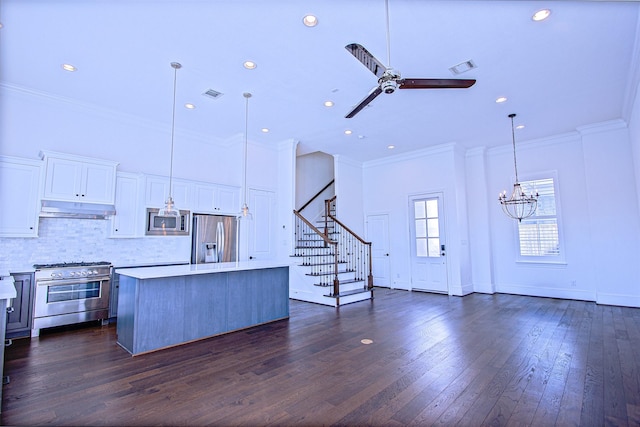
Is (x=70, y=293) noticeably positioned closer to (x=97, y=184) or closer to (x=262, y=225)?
(x=97, y=184)

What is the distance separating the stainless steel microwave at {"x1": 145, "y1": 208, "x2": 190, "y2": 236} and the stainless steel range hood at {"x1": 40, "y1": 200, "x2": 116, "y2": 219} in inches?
23.6

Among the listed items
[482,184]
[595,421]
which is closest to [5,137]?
[595,421]

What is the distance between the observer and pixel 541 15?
3.06m

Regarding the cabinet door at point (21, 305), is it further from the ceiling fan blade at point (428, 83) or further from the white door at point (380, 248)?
the white door at point (380, 248)

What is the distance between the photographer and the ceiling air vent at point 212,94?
4645mm

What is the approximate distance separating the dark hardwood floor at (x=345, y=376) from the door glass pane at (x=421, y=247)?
116 inches

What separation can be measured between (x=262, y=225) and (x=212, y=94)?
9.72 feet

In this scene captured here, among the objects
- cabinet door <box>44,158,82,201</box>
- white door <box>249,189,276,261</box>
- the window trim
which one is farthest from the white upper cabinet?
the window trim

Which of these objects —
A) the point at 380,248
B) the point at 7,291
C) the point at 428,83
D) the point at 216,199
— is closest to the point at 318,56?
the point at 428,83

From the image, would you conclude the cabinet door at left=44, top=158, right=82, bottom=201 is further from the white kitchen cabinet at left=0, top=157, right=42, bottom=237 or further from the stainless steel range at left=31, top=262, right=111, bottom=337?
the stainless steel range at left=31, top=262, right=111, bottom=337

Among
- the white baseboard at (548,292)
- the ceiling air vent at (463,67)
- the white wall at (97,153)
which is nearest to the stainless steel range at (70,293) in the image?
the white wall at (97,153)

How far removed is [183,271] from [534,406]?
3726 millimetres

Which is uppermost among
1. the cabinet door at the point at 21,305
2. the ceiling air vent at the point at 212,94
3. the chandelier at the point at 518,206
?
the ceiling air vent at the point at 212,94

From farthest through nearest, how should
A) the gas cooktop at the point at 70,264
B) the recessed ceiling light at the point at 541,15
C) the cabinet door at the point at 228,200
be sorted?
1. the cabinet door at the point at 228,200
2. the gas cooktop at the point at 70,264
3. the recessed ceiling light at the point at 541,15
